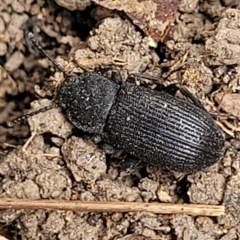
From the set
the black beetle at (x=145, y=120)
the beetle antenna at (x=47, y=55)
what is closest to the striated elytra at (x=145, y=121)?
the black beetle at (x=145, y=120)

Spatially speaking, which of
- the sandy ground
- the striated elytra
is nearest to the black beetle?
the striated elytra

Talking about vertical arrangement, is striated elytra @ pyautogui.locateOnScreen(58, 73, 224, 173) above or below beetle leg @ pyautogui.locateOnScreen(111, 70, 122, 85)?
below

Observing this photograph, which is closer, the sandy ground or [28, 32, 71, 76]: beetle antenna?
the sandy ground

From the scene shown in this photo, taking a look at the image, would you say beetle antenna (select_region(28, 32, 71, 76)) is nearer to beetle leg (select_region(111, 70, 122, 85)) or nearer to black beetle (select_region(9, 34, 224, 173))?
black beetle (select_region(9, 34, 224, 173))

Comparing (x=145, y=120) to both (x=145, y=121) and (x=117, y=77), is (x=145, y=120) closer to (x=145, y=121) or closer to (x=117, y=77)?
(x=145, y=121)

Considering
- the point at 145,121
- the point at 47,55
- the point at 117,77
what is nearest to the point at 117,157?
the point at 145,121

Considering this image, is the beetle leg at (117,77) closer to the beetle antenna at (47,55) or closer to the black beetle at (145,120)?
the black beetle at (145,120)

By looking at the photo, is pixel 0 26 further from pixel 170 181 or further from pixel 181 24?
pixel 170 181

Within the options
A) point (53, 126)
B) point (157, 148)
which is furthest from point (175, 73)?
point (53, 126)
